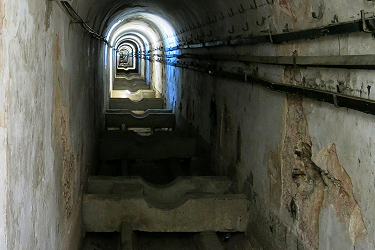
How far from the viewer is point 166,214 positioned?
6.57 meters

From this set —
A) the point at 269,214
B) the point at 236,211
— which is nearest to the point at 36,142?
the point at 269,214

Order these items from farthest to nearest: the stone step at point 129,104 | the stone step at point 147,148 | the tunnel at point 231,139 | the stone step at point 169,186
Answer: the stone step at point 129,104 → the stone step at point 147,148 → the stone step at point 169,186 → the tunnel at point 231,139

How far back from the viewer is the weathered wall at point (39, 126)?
8.66 ft

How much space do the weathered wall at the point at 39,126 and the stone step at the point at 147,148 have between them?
4.26 meters

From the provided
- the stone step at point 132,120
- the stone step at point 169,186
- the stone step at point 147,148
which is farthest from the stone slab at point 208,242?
the stone step at point 132,120

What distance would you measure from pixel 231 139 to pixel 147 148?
3352mm

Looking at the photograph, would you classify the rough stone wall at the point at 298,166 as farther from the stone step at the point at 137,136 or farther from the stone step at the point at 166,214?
the stone step at the point at 137,136

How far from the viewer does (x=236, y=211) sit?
658cm

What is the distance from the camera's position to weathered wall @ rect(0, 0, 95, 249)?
2641 millimetres

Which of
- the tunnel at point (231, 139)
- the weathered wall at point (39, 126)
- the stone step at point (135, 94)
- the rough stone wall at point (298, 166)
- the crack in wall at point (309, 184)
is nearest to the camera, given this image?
the weathered wall at point (39, 126)

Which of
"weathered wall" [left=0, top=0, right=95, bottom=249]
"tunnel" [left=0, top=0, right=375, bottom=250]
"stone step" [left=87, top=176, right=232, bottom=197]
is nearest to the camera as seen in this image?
"weathered wall" [left=0, top=0, right=95, bottom=249]

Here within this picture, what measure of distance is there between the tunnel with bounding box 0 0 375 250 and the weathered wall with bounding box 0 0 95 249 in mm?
14

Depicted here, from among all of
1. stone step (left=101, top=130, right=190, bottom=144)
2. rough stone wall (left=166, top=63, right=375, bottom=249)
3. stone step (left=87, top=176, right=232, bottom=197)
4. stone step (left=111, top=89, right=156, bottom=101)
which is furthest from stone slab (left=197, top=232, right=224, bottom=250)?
stone step (left=111, top=89, right=156, bottom=101)

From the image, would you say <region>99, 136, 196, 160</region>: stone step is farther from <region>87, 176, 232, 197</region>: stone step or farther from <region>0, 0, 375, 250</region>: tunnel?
<region>87, 176, 232, 197</region>: stone step
